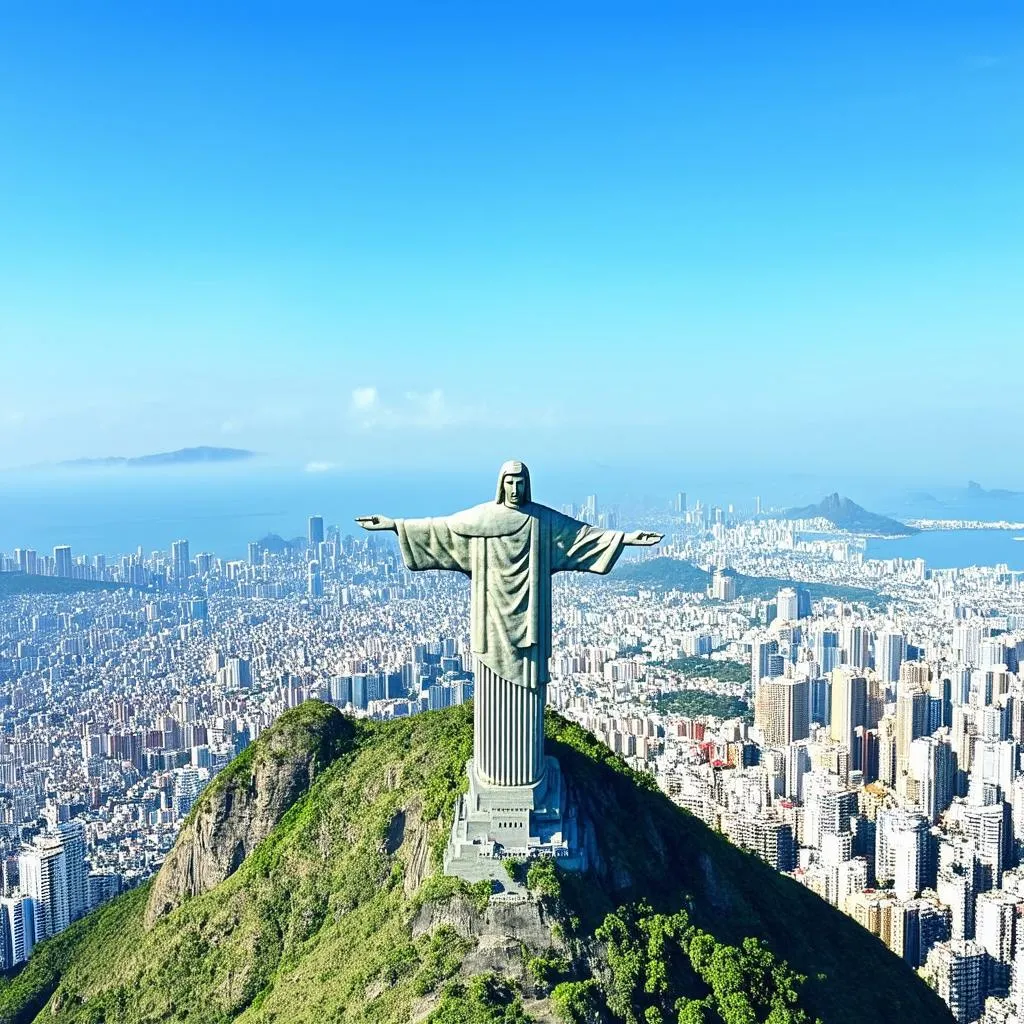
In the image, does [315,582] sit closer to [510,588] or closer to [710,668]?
[710,668]

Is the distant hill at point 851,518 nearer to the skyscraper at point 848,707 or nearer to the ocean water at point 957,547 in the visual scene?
the ocean water at point 957,547

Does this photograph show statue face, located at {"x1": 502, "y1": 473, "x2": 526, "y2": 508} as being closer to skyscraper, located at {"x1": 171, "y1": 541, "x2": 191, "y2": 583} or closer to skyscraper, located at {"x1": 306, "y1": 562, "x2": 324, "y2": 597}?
skyscraper, located at {"x1": 306, "y1": 562, "x2": 324, "y2": 597}

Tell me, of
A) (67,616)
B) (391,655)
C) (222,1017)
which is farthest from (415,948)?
(67,616)

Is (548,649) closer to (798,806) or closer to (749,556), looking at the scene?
(798,806)

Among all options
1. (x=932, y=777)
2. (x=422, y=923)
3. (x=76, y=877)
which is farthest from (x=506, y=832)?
(x=932, y=777)

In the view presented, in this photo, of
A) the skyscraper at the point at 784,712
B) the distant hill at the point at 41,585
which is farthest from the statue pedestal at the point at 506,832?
the distant hill at the point at 41,585
